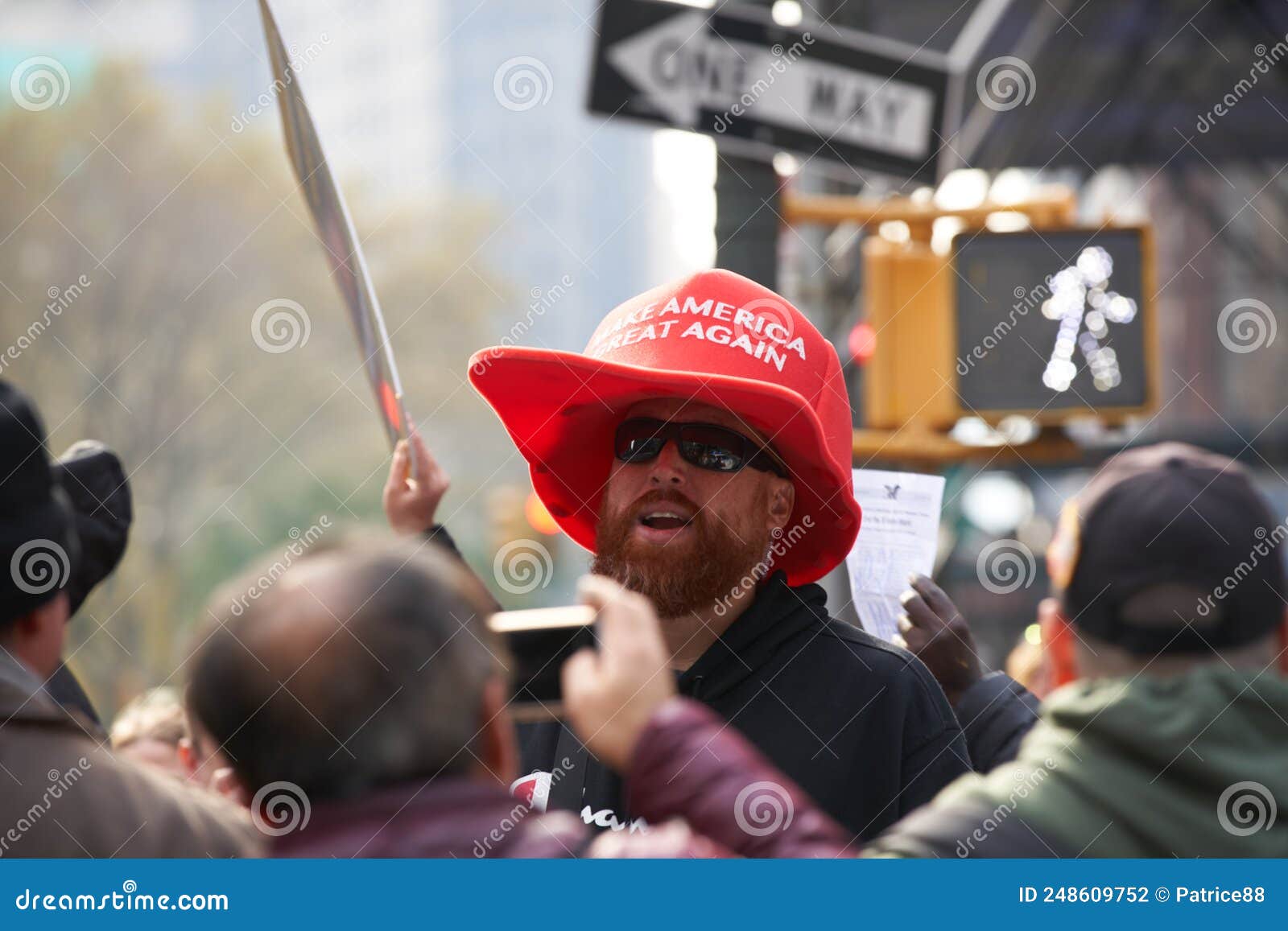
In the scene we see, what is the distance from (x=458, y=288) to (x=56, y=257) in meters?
12.0

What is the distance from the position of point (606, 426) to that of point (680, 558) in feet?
1.57

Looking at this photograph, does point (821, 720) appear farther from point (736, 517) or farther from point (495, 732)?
point (495, 732)

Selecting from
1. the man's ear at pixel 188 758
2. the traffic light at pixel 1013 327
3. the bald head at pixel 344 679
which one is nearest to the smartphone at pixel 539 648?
the bald head at pixel 344 679

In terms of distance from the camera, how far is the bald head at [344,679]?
1.81 metres

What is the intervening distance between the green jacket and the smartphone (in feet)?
2.11

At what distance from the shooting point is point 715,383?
3.15m

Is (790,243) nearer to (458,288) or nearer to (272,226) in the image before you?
(272,226)

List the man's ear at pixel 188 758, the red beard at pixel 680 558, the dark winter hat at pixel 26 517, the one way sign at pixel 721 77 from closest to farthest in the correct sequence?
the dark winter hat at pixel 26 517 → the man's ear at pixel 188 758 → the red beard at pixel 680 558 → the one way sign at pixel 721 77

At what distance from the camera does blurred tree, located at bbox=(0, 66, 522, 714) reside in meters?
23.6

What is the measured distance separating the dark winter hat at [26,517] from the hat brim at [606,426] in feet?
3.86

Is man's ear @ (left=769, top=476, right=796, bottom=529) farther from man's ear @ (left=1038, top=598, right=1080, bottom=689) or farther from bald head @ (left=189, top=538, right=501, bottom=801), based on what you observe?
bald head @ (left=189, top=538, right=501, bottom=801)

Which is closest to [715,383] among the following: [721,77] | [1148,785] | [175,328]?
[1148,785]

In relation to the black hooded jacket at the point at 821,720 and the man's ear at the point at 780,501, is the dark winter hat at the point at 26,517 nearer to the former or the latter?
the black hooded jacket at the point at 821,720

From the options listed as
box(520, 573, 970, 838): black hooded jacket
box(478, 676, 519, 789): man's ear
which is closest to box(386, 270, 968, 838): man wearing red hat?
box(520, 573, 970, 838): black hooded jacket
